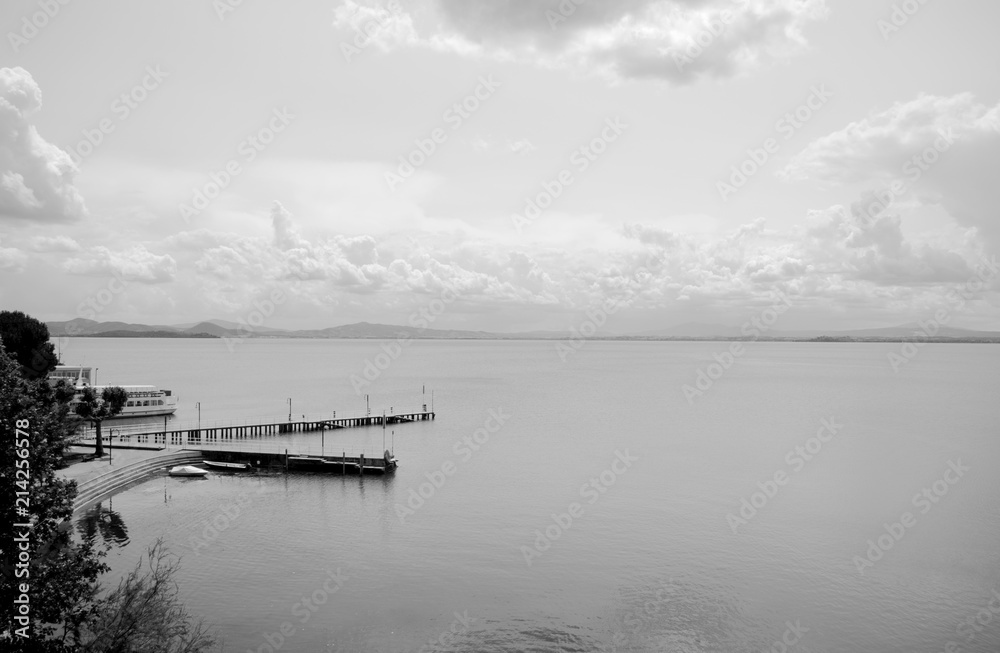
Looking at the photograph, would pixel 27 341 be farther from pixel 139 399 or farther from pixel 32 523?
pixel 32 523

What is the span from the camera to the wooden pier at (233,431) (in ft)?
207

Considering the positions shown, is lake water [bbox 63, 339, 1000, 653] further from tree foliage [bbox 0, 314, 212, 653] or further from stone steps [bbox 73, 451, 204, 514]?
tree foliage [bbox 0, 314, 212, 653]

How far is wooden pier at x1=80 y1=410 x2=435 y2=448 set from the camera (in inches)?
2485

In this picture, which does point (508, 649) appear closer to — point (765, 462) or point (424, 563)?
point (424, 563)

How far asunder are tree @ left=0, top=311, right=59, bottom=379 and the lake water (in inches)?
845

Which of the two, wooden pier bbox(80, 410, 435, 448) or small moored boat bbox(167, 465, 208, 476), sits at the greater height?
wooden pier bbox(80, 410, 435, 448)

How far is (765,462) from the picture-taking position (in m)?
61.8

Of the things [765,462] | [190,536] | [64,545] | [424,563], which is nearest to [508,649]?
[424,563]

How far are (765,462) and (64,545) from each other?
5689cm

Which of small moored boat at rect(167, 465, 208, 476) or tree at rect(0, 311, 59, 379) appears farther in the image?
tree at rect(0, 311, 59, 379)

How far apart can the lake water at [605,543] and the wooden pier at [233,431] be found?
4.39m

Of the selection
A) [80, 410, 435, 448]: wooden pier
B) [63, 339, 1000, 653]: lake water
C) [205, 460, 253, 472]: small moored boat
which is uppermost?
[80, 410, 435, 448]: wooden pier

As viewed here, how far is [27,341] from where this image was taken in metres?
62.1

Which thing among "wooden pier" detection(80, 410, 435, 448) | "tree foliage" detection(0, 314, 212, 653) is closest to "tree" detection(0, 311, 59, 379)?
"wooden pier" detection(80, 410, 435, 448)
